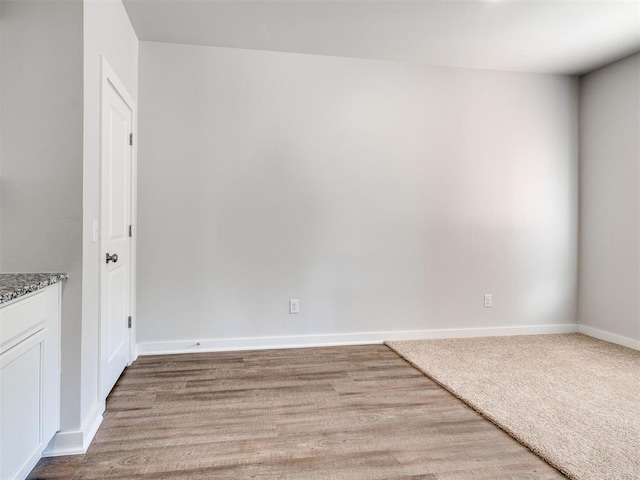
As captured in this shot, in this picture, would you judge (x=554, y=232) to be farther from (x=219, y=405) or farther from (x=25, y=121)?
(x=25, y=121)

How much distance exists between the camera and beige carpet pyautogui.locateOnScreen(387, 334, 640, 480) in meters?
1.80

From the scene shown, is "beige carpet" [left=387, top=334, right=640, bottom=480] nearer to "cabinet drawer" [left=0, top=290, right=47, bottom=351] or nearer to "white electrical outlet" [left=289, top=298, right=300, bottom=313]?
"white electrical outlet" [left=289, top=298, right=300, bottom=313]

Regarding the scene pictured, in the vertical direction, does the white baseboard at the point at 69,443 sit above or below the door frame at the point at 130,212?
below

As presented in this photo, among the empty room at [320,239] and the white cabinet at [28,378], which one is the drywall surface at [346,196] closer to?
the empty room at [320,239]

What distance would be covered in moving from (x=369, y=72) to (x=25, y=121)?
274 cm

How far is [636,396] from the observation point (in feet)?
7.99

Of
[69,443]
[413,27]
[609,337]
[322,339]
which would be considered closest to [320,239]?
[322,339]

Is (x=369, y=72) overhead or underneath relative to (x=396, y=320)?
overhead

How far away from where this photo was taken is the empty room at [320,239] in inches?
68.1

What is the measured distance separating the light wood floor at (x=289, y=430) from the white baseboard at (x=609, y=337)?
2213 mm

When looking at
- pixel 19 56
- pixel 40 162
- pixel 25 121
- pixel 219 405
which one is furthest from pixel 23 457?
pixel 19 56

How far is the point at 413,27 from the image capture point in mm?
2857

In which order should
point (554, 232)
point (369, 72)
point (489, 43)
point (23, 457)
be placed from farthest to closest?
point (554, 232)
point (369, 72)
point (489, 43)
point (23, 457)

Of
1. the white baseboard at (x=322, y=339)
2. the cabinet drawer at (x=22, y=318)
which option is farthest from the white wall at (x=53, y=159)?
the white baseboard at (x=322, y=339)
